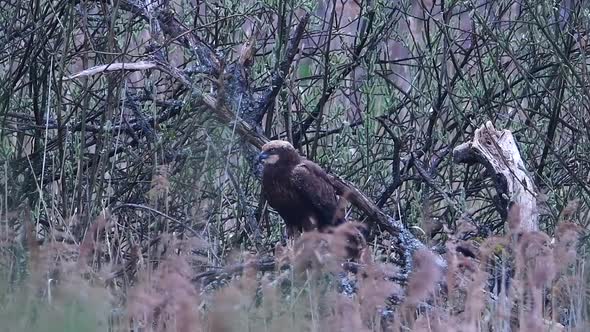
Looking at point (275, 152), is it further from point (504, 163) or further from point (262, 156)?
point (504, 163)

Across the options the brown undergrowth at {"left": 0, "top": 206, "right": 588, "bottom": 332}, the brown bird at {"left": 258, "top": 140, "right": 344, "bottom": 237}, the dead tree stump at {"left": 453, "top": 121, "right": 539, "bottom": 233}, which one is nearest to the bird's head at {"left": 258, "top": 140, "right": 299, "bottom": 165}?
the brown bird at {"left": 258, "top": 140, "right": 344, "bottom": 237}

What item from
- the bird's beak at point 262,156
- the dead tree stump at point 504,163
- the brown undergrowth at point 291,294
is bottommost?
the brown undergrowth at point 291,294

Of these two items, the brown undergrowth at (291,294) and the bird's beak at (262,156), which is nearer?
the brown undergrowth at (291,294)

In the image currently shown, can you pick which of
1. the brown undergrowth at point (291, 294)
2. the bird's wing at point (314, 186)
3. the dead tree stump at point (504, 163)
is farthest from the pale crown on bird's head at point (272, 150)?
the brown undergrowth at point (291, 294)

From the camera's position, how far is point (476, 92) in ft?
21.3

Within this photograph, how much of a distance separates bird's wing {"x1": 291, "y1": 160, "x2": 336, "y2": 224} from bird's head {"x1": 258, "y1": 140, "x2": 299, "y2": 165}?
0.32ft

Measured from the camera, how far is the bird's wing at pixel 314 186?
5.70m

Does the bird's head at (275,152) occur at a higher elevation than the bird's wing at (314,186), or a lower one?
higher

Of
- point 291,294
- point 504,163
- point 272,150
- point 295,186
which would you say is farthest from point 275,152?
point 291,294

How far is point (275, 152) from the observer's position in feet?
18.4

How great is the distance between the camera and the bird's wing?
570 centimetres

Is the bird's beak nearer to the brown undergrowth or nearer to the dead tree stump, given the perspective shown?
the dead tree stump

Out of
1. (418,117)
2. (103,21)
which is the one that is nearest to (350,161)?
(418,117)

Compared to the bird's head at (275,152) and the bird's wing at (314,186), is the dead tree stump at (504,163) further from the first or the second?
the bird's head at (275,152)
